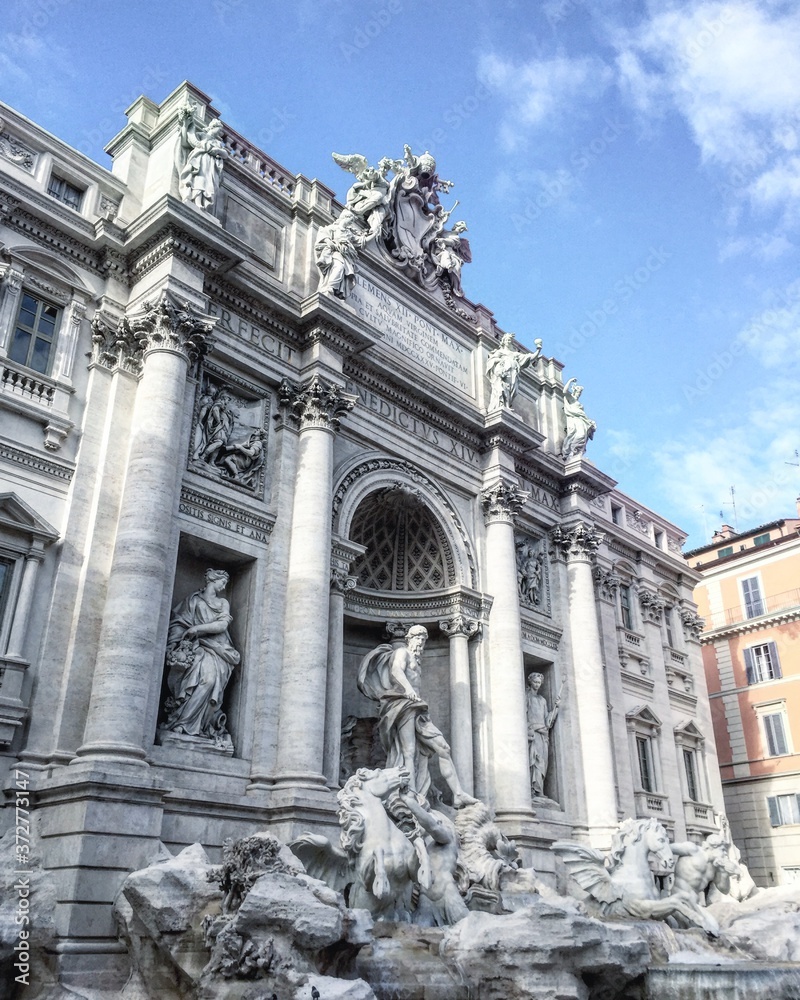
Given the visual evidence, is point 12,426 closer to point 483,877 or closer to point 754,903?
point 483,877

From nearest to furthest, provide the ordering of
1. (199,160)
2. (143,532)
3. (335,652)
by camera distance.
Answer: (143,532)
(335,652)
(199,160)

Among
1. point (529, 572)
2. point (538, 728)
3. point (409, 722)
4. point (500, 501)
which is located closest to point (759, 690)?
point (529, 572)

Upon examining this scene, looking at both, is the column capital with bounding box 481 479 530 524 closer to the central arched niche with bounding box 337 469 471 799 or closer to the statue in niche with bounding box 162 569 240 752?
the central arched niche with bounding box 337 469 471 799

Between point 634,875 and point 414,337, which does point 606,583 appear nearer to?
point 414,337

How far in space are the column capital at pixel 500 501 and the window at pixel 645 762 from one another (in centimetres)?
819

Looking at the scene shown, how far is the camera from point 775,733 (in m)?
30.7

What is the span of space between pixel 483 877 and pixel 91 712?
20.4 feet

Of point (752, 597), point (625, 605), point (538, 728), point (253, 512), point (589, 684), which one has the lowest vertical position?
point (538, 728)

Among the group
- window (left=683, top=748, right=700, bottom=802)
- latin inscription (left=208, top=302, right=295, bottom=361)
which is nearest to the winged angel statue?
latin inscription (left=208, top=302, right=295, bottom=361)

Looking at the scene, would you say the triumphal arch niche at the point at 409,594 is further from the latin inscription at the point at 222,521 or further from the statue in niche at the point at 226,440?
the latin inscription at the point at 222,521

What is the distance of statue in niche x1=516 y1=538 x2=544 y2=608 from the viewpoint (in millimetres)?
21359

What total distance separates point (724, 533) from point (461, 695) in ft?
82.4

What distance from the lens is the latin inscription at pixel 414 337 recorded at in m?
19.5

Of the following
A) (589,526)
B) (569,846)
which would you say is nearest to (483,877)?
(569,846)
